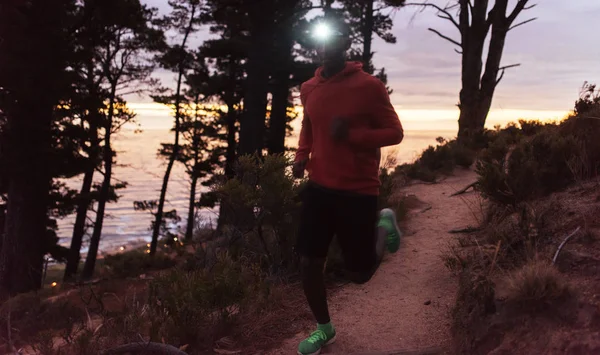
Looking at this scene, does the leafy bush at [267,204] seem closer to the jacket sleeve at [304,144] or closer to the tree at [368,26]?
the jacket sleeve at [304,144]

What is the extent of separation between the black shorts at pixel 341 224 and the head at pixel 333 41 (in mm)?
858

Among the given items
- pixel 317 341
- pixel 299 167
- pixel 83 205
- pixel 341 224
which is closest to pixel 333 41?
pixel 299 167

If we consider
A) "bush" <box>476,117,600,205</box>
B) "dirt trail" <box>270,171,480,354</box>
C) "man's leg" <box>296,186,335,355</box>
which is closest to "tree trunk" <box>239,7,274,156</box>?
"dirt trail" <box>270,171,480,354</box>

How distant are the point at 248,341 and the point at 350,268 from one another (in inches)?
53.1

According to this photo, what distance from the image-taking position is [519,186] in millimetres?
5434

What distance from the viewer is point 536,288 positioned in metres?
2.86

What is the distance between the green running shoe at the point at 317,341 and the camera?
11.7 ft

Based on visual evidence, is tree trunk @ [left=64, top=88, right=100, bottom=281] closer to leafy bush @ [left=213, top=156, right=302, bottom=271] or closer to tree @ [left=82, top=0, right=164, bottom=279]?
tree @ [left=82, top=0, right=164, bottom=279]

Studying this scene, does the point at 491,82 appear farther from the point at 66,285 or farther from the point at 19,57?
the point at 66,285

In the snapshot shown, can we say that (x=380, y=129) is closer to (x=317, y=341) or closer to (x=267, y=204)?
(x=317, y=341)

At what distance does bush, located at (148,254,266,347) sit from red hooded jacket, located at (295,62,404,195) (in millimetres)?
1764

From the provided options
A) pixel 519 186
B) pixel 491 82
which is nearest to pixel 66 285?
pixel 519 186

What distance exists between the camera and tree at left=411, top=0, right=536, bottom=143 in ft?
44.2

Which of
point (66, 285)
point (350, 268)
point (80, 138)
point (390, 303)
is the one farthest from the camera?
point (80, 138)
